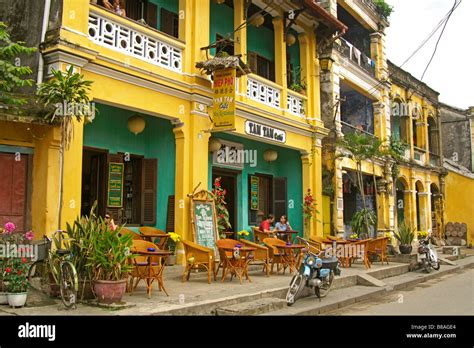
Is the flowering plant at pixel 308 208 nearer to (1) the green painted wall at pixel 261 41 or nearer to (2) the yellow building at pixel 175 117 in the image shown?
(2) the yellow building at pixel 175 117

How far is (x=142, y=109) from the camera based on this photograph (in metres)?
10.2

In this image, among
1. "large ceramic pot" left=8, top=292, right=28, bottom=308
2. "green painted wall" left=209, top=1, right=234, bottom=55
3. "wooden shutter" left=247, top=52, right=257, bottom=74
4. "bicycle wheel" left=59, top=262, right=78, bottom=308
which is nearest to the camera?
"large ceramic pot" left=8, top=292, right=28, bottom=308

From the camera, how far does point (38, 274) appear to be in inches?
310

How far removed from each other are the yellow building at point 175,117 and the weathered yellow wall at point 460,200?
15003mm

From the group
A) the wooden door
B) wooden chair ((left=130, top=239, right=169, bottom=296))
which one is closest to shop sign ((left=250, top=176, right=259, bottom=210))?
wooden chair ((left=130, top=239, right=169, bottom=296))

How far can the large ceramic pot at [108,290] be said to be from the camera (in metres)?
6.72

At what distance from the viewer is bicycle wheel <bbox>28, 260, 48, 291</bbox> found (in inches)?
291

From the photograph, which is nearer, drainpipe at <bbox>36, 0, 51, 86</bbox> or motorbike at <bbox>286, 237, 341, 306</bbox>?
motorbike at <bbox>286, 237, 341, 306</bbox>

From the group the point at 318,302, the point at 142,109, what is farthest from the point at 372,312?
the point at 142,109

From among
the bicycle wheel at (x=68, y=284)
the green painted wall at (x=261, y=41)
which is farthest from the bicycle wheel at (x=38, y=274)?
the green painted wall at (x=261, y=41)

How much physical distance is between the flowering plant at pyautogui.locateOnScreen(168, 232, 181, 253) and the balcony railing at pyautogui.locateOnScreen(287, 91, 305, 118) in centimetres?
604

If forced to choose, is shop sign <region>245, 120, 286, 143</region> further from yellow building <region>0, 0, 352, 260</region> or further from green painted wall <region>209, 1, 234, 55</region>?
green painted wall <region>209, 1, 234, 55</region>

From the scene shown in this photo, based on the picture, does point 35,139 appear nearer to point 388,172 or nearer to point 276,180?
point 276,180

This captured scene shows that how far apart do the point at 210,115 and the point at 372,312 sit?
231 inches
